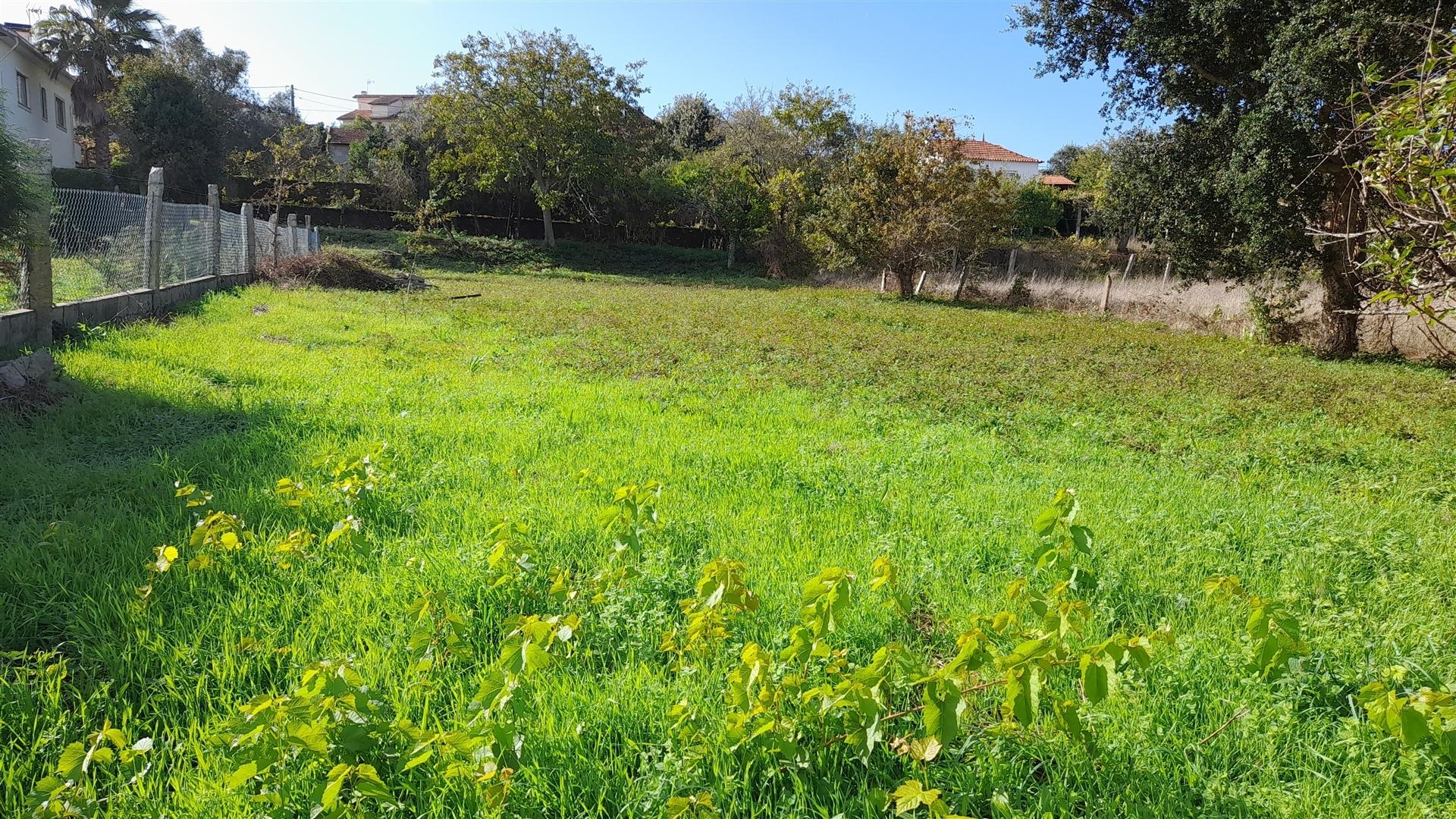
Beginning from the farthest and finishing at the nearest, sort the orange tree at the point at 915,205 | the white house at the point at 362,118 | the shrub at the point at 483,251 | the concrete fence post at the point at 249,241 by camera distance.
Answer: the white house at the point at 362,118, the shrub at the point at 483,251, the orange tree at the point at 915,205, the concrete fence post at the point at 249,241

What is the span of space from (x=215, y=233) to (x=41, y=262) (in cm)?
602

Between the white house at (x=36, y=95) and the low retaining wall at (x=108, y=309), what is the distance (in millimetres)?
14907

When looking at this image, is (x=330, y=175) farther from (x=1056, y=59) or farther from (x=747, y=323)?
(x=1056, y=59)

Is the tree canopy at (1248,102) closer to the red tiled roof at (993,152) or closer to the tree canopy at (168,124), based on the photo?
the tree canopy at (168,124)

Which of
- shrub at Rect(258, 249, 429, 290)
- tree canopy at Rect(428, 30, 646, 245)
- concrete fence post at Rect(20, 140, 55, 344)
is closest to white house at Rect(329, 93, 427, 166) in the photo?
tree canopy at Rect(428, 30, 646, 245)

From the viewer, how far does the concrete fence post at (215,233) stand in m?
11.4

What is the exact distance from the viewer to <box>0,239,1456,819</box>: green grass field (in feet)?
6.21

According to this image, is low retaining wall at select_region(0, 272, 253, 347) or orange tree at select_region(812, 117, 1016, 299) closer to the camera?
low retaining wall at select_region(0, 272, 253, 347)

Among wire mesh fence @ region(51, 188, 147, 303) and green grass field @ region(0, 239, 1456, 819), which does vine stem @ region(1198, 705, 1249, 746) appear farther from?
wire mesh fence @ region(51, 188, 147, 303)

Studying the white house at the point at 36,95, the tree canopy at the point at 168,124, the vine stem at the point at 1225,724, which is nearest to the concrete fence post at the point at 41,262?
the vine stem at the point at 1225,724

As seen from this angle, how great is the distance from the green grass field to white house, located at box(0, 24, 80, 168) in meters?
22.1

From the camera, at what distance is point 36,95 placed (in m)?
25.3

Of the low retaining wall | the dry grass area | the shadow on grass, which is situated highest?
the dry grass area

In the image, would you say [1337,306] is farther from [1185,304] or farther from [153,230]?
[153,230]
